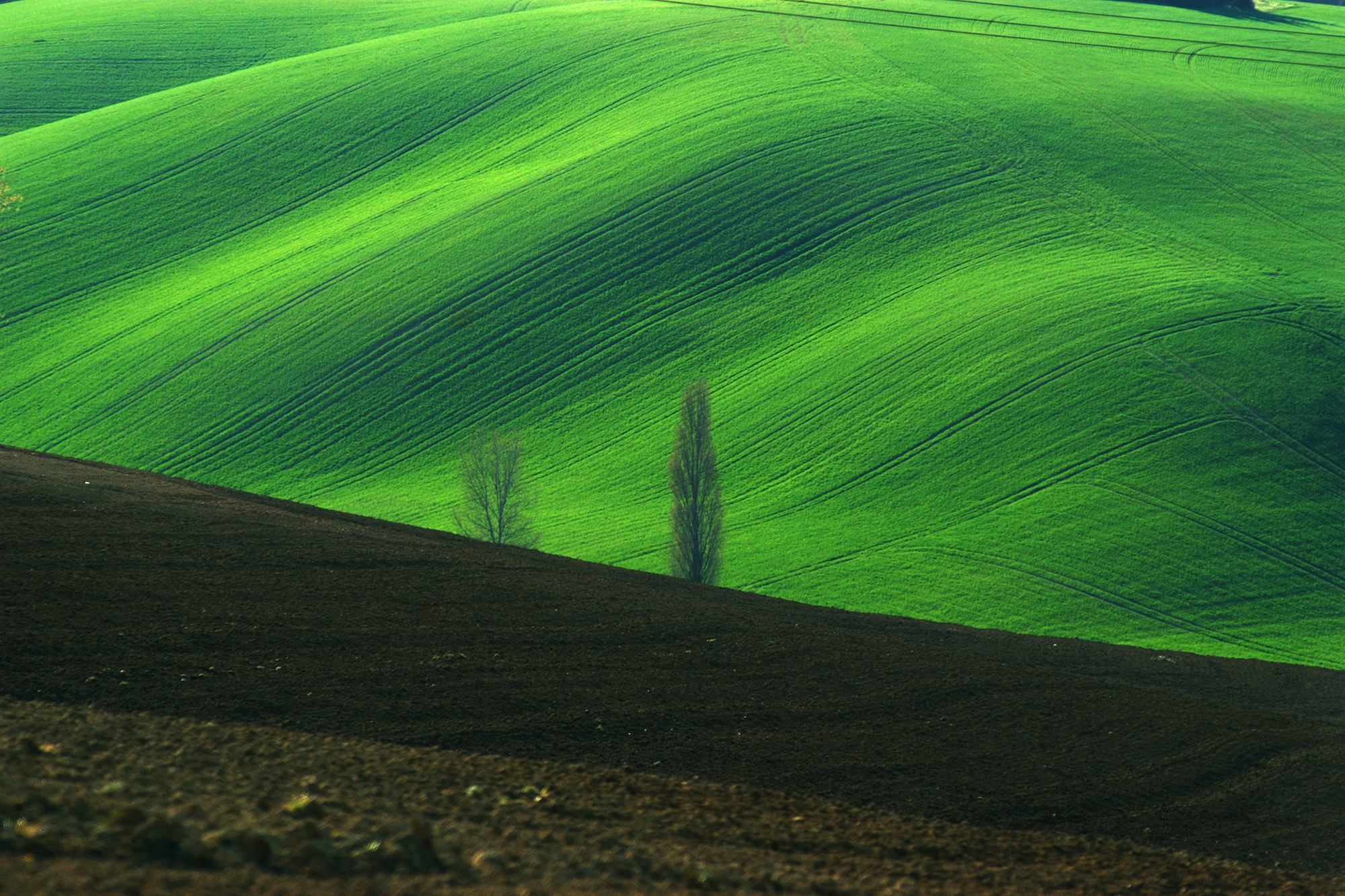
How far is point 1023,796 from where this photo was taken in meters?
13.9

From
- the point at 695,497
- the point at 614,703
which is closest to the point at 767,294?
the point at 695,497

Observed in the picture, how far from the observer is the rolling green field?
42469mm

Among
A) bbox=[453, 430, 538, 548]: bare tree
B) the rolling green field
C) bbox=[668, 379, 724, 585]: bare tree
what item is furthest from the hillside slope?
bbox=[668, 379, 724, 585]: bare tree

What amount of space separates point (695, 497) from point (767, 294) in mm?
16961

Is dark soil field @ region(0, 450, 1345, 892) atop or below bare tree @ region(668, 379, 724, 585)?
atop

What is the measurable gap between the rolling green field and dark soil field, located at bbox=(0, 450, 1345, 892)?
20.7 m

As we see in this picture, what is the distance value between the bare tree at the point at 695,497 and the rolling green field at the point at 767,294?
893 millimetres

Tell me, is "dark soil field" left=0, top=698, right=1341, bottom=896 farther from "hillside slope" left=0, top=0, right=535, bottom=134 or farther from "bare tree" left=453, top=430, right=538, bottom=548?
"hillside slope" left=0, top=0, right=535, bottom=134

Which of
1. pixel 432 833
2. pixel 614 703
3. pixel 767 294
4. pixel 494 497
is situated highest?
pixel 767 294

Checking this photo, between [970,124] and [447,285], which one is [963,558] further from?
[970,124]

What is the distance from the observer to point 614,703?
14945 mm

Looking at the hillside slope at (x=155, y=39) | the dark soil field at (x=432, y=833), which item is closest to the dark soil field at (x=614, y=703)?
the dark soil field at (x=432, y=833)

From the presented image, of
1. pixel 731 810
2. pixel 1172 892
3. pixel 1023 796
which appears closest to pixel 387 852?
pixel 731 810

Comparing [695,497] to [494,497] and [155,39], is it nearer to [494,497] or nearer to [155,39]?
[494,497]
